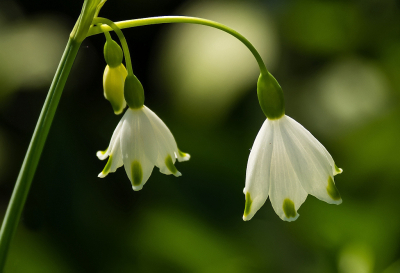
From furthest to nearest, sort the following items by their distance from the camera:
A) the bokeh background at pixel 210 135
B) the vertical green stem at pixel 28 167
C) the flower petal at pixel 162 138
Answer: the bokeh background at pixel 210 135
the flower petal at pixel 162 138
the vertical green stem at pixel 28 167

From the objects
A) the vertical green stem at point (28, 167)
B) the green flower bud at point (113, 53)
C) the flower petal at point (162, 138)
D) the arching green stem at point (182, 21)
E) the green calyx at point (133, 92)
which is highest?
the arching green stem at point (182, 21)

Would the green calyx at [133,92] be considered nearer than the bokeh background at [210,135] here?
Yes

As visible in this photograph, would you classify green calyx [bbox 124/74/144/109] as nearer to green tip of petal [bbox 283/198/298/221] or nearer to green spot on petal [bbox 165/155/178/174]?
green spot on petal [bbox 165/155/178/174]

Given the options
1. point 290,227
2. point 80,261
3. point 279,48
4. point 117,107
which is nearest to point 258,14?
point 279,48

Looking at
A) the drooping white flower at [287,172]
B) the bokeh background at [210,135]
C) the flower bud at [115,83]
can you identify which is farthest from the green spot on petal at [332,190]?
the bokeh background at [210,135]

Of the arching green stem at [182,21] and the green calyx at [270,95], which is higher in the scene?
the arching green stem at [182,21]

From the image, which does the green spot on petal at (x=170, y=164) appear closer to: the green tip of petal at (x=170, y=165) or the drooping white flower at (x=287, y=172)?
the green tip of petal at (x=170, y=165)

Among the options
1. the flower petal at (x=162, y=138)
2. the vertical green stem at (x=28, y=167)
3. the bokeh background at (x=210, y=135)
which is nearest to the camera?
the vertical green stem at (x=28, y=167)
